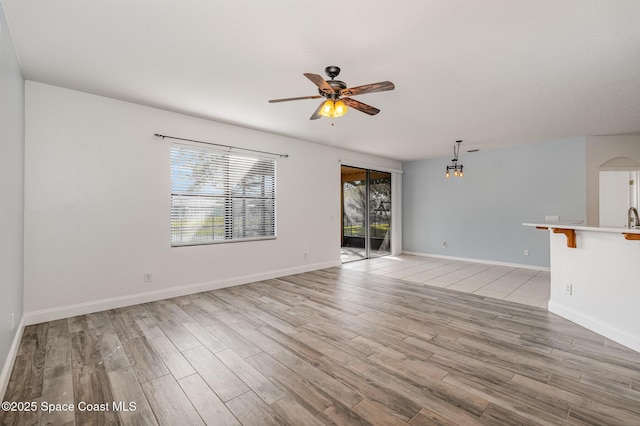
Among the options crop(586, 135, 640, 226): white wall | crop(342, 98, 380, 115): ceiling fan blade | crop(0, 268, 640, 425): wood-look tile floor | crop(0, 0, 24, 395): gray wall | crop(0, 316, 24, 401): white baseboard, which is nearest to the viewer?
crop(0, 268, 640, 425): wood-look tile floor

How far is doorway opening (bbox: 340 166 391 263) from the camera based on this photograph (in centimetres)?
745

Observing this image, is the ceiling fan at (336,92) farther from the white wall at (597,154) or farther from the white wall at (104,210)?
the white wall at (597,154)

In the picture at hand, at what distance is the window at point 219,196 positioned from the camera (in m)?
4.14

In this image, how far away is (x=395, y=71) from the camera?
2.88m

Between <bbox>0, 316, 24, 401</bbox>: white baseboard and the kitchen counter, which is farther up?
the kitchen counter

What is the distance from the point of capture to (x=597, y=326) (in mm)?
2877

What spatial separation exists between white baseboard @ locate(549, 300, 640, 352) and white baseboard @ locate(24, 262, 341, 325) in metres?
3.95

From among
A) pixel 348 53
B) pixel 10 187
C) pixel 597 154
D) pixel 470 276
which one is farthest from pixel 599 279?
pixel 10 187

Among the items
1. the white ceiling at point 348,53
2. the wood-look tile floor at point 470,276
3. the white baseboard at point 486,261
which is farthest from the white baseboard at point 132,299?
the white baseboard at point 486,261

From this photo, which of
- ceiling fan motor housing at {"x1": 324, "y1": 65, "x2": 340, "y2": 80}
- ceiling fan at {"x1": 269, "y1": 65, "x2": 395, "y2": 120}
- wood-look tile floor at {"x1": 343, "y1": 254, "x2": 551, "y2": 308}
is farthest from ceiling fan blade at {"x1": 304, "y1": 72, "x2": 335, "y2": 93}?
wood-look tile floor at {"x1": 343, "y1": 254, "x2": 551, "y2": 308}

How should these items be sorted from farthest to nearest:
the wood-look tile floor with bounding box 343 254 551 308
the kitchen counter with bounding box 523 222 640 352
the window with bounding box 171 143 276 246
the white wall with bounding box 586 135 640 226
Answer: the white wall with bounding box 586 135 640 226 → the wood-look tile floor with bounding box 343 254 551 308 → the window with bounding box 171 143 276 246 → the kitchen counter with bounding box 523 222 640 352

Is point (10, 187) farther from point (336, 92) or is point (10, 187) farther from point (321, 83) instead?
point (336, 92)

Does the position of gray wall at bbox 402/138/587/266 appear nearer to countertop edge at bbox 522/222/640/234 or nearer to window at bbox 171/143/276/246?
countertop edge at bbox 522/222/640/234

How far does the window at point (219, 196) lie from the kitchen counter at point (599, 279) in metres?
4.09
